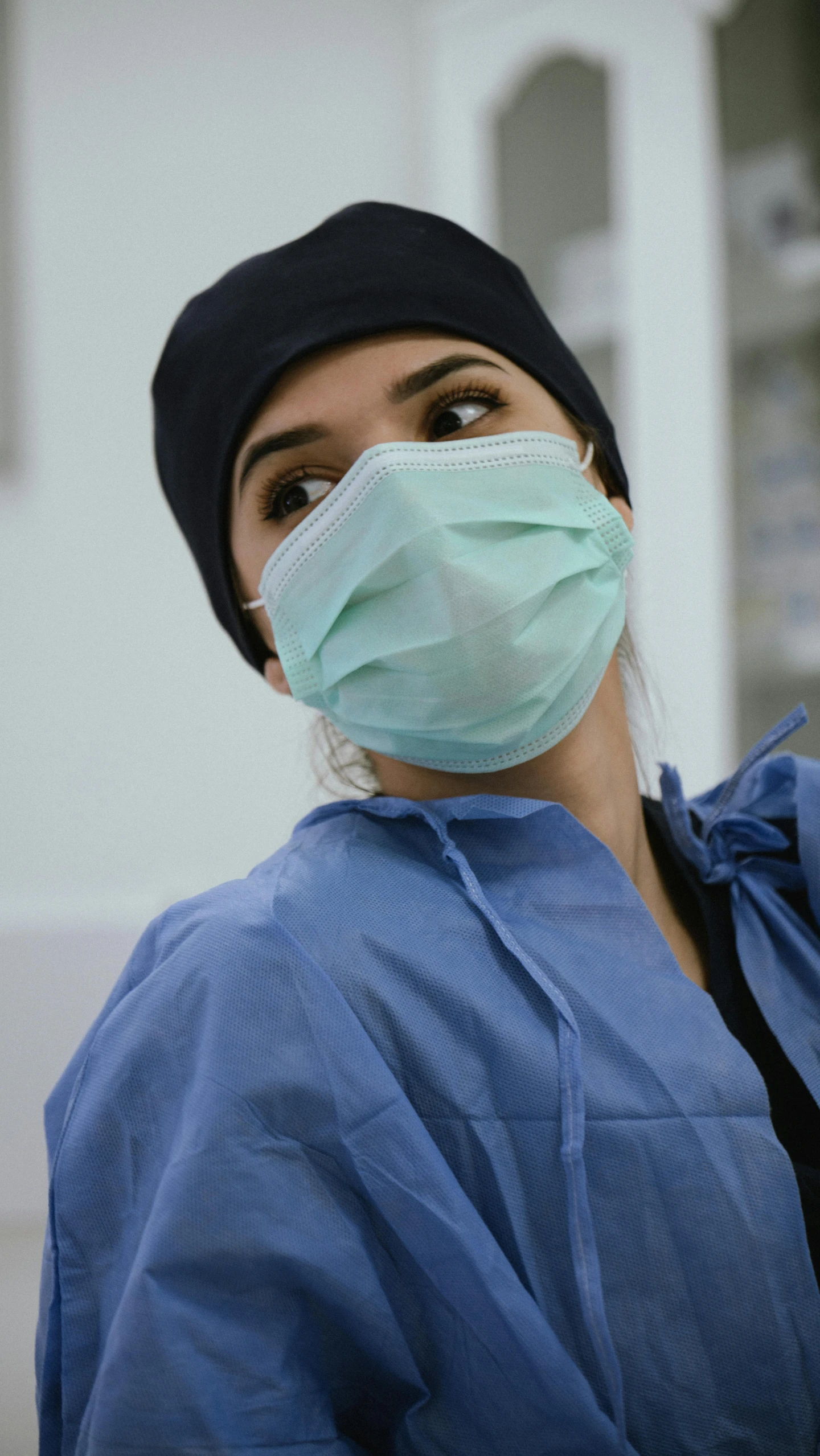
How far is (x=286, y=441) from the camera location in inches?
33.2

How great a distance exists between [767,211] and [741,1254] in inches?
63.1

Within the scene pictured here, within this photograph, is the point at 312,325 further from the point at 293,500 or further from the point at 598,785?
the point at 598,785

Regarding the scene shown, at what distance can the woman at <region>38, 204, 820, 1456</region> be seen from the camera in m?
0.63

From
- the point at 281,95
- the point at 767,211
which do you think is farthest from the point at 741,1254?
the point at 281,95

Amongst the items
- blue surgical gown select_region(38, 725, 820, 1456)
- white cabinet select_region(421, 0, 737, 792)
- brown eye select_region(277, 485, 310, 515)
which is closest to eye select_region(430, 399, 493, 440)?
brown eye select_region(277, 485, 310, 515)

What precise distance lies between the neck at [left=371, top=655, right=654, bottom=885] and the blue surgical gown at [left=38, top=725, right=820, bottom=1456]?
0.43 ft

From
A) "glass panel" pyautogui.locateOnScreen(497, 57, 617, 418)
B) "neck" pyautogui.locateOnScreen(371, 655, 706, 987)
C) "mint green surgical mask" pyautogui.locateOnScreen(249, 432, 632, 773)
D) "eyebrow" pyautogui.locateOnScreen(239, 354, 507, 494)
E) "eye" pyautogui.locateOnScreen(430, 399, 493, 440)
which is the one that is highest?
"glass panel" pyautogui.locateOnScreen(497, 57, 617, 418)

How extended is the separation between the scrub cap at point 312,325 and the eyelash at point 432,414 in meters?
0.04

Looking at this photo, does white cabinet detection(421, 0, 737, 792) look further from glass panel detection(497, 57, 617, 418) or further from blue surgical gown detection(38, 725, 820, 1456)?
blue surgical gown detection(38, 725, 820, 1456)

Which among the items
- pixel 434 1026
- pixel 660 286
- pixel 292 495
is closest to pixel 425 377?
pixel 292 495

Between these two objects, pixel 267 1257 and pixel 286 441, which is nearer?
pixel 267 1257

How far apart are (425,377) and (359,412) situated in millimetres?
55

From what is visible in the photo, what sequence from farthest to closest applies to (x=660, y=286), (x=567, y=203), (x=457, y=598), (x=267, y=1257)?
A: (x=567, y=203) < (x=660, y=286) < (x=457, y=598) < (x=267, y=1257)

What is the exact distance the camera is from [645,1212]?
66 centimetres
